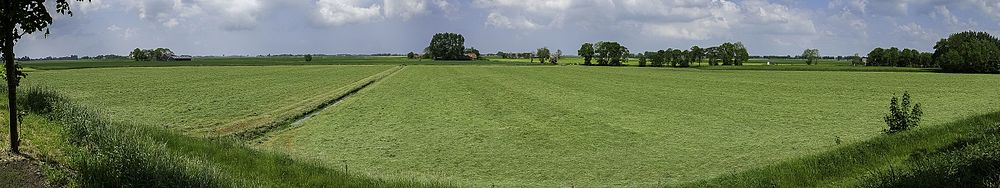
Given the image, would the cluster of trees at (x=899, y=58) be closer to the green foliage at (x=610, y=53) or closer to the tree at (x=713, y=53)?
the tree at (x=713, y=53)

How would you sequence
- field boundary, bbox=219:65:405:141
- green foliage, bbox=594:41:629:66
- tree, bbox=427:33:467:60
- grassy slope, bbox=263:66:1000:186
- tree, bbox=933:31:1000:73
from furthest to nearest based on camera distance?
tree, bbox=427:33:467:60
green foliage, bbox=594:41:629:66
tree, bbox=933:31:1000:73
field boundary, bbox=219:65:405:141
grassy slope, bbox=263:66:1000:186

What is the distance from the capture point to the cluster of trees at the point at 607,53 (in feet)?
424

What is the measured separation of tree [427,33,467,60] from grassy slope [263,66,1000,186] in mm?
140414

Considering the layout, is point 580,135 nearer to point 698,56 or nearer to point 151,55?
point 698,56

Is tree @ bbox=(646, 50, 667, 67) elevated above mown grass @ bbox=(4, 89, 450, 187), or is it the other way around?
tree @ bbox=(646, 50, 667, 67)

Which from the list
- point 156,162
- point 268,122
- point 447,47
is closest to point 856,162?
point 156,162

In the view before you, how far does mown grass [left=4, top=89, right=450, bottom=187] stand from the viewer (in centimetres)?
802

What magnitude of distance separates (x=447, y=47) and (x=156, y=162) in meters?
166

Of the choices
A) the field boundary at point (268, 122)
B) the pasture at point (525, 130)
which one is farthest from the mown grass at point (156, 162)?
the field boundary at point (268, 122)

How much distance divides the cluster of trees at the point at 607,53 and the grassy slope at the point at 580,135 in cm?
9613

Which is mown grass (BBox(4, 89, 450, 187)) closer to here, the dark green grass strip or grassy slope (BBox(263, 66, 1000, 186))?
grassy slope (BBox(263, 66, 1000, 186))

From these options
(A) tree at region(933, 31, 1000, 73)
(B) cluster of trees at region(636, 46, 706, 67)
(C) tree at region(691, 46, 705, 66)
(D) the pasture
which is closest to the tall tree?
(D) the pasture

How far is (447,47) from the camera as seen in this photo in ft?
568

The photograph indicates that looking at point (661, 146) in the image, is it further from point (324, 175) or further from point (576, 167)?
point (324, 175)
